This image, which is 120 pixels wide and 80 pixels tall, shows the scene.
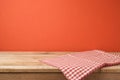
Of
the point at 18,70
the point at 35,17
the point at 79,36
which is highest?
the point at 35,17

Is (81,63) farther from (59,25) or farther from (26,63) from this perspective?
(59,25)

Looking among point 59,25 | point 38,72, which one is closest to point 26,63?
point 38,72

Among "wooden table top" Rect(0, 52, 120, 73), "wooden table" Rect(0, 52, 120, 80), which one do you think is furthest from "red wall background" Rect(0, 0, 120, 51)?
"wooden table" Rect(0, 52, 120, 80)

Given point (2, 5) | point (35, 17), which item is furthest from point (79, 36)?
point (2, 5)

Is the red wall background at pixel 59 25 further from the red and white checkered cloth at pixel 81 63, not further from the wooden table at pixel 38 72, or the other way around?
the wooden table at pixel 38 72

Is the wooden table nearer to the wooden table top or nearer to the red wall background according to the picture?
the wooden table top

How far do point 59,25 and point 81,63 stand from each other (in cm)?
50

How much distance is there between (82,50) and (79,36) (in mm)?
121

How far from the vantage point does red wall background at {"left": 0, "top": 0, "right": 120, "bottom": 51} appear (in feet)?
5.99

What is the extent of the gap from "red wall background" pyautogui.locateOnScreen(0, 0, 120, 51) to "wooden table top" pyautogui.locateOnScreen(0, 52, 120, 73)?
0.12 metres

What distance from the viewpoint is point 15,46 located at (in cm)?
187

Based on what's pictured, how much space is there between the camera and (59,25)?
1.87m

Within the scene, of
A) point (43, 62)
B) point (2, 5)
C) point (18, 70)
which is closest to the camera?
point (18, 70)

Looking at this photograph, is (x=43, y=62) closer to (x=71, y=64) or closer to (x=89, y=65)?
(x=71, y=64)
